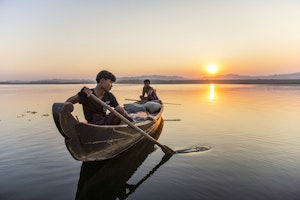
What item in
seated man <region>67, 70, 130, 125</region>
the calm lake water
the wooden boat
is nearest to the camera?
the wooden boat

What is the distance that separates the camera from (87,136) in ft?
19.0

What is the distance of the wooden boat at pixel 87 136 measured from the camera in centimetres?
515

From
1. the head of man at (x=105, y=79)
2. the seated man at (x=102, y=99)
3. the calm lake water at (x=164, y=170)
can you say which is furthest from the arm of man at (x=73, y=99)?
the calm lake water at (x=164, y=170)

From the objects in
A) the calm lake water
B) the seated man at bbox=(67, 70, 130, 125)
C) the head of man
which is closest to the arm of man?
the seated man at bbox=(67, 70, 130, 125)

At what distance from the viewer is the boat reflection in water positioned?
5539 mm

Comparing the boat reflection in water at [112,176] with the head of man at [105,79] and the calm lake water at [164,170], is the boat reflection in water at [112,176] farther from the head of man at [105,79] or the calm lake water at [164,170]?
the head of man at [105,79]

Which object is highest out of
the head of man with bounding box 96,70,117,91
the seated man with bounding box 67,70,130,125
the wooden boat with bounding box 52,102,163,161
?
the head of man with bounding box 96,70,117,91

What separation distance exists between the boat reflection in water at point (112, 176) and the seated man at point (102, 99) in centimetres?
125

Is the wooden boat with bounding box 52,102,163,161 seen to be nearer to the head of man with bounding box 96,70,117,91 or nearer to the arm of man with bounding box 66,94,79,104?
the arm of man with bounding box 66,94,79,104

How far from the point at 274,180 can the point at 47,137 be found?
8789 millimetres

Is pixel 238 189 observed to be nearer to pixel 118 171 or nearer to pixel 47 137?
pixel 118 171

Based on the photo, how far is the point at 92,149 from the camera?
607cm

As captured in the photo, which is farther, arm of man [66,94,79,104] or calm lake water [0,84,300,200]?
arm of man [66,94,79,104]

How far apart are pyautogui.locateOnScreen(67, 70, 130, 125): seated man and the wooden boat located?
1.59ft
